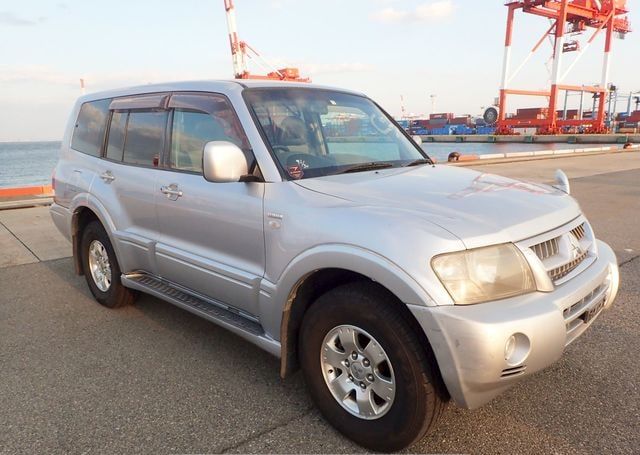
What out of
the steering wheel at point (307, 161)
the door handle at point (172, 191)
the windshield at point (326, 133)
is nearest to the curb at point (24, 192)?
the door handle at point (172, 191)

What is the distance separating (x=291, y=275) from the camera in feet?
8.13

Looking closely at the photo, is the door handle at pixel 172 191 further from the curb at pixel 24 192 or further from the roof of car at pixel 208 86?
the curb at pixel 24 192

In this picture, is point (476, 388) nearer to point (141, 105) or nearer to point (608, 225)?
point (141, 105)

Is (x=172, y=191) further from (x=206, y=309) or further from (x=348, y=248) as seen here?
(x=348, y=248)

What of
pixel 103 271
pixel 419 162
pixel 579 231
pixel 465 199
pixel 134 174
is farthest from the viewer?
pixel 103 271

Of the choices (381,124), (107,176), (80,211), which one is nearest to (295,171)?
(381,124)

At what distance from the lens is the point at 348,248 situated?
2.21m

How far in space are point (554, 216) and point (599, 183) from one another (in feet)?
37.4

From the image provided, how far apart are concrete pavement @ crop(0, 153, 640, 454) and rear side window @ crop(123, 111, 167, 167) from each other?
4.34 ft

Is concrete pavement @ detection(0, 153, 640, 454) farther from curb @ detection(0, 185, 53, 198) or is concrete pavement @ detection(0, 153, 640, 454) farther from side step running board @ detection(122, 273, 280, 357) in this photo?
curb @ detection(0, 185, 53, 198)

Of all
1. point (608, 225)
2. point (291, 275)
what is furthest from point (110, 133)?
point (608, 225)

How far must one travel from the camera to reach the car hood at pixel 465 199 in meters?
2.14

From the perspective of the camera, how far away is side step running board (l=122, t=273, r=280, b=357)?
8.93 feet

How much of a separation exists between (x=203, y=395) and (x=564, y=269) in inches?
81.5
